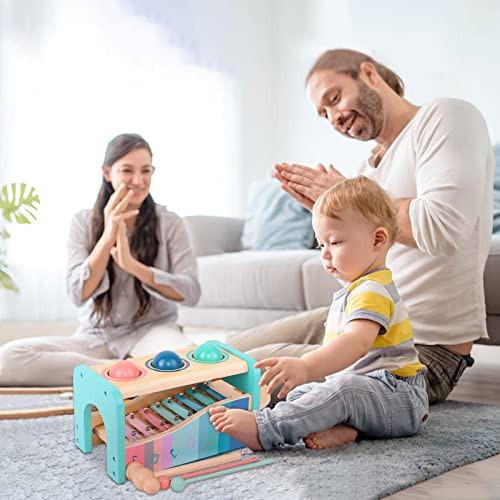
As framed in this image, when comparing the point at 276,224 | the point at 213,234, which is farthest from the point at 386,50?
the point at 213,234

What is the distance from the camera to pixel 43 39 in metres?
3.44

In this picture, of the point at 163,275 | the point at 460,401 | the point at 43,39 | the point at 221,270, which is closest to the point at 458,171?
the point at 460,401

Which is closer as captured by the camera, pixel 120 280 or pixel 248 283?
pixel 120 280

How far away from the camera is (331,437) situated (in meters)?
1.20

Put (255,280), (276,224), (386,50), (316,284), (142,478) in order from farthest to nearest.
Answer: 1. (386,50)
2. (276,224)
3. (255,280)
4. (316,284)
5. (142,478)

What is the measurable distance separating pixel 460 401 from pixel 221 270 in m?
1.49

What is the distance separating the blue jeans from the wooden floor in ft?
0.52

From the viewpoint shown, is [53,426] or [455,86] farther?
[455,86]

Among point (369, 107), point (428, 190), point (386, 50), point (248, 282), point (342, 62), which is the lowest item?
point (248, 282)

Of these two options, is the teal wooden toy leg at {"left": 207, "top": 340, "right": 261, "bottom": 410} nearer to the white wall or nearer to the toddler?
the toddler

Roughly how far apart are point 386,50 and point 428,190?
2542mm

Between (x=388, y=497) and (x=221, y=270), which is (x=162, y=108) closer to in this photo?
(x=221, y=270)

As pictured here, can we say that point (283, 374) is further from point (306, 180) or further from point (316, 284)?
point (316, 284)

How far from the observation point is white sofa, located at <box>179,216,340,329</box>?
2613 millimetres
